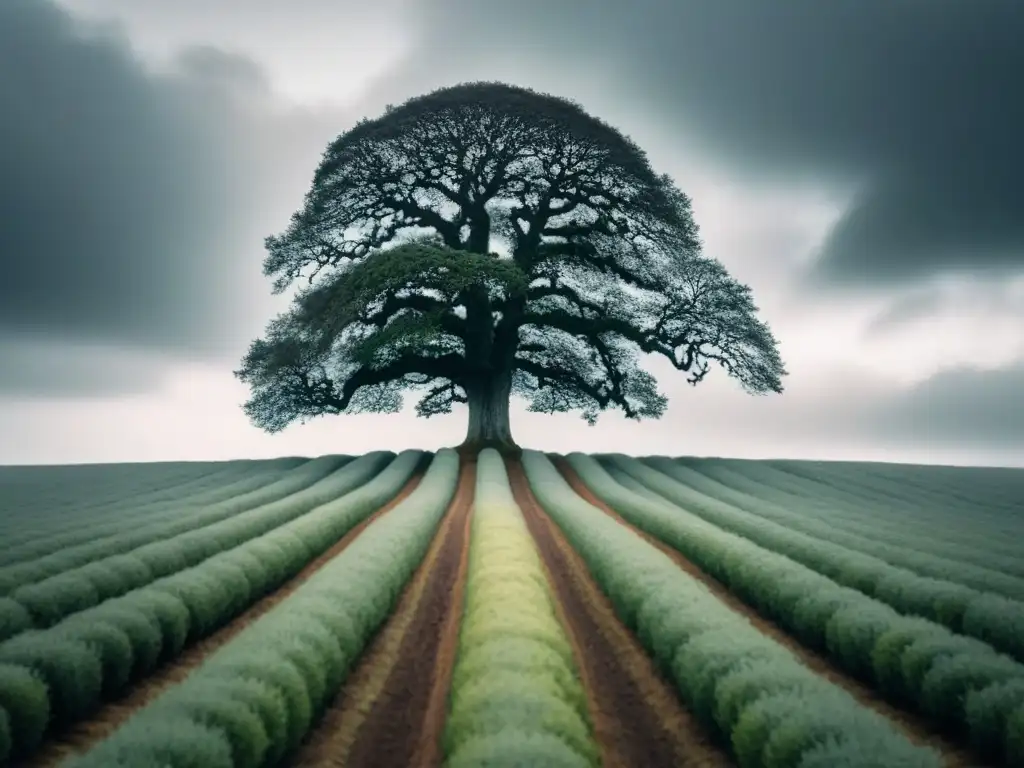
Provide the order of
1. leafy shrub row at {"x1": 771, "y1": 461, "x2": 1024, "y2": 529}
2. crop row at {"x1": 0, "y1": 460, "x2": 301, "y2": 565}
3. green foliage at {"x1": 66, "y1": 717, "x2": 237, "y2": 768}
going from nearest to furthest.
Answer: green foliage at {"x1": 66, "y1": 717, "x2": 237, "y2": 768} < crop row at {"x1": 0, "y1": 460, "x2": 301, "y2": 565} < leafy shrub row at {"x1": 771, "y1": 461, "x2": 1024, "y2": 529}

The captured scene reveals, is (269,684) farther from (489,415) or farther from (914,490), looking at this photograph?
(914,490)

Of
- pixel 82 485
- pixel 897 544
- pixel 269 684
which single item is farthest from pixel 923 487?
pixel 82 485

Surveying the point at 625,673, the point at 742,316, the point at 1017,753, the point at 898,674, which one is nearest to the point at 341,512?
the point at 625,673

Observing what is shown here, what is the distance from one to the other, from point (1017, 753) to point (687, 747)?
10.3 ft

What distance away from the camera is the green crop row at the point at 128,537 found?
1217 centimetres

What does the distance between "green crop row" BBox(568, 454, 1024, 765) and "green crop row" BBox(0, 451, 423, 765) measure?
925cm

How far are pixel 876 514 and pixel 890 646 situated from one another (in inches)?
606

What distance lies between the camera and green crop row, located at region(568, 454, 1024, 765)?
715 centimetres

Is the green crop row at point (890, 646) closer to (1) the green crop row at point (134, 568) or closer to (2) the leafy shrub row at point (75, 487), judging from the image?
(1) the green crop row at point (134, 568)

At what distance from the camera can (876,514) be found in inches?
885

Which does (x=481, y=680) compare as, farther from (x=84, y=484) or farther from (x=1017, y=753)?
(x=84, y=484)

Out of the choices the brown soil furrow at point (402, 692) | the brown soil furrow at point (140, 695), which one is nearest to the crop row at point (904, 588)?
the brown soil furrow at point (402, 692)

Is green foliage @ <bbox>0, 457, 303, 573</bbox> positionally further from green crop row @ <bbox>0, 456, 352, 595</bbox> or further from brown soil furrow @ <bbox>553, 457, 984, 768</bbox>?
brown soil furrow @ <bbox>553, 457, 984, 768</bbox>

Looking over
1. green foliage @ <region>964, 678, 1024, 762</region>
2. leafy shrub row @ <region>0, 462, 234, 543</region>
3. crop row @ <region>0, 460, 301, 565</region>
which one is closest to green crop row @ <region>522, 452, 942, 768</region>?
green foliage @ <region>964, 678, 1024, 762</region>
